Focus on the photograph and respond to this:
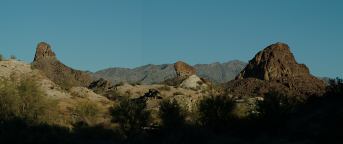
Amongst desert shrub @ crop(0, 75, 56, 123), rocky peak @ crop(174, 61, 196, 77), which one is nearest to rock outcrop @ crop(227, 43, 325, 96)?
rocky peak @ crop(174, 61, 196, 77)

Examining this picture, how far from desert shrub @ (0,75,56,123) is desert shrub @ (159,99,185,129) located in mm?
11116

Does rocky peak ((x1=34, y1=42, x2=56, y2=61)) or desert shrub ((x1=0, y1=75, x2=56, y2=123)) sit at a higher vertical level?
rocky peak ((x1=34, y1=42, x2=56, y2=61))

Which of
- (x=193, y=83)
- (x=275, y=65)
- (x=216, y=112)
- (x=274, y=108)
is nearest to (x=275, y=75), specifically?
(x=275, y=65)

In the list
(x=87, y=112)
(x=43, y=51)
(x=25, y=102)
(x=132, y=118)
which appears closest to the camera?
(x=132, y=118)

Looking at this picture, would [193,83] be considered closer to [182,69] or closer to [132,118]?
[182,69]

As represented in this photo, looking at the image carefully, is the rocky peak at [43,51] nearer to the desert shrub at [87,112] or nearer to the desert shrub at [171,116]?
the desert shrub at [87,112]

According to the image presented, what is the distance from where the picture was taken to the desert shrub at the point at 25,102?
1780 inches

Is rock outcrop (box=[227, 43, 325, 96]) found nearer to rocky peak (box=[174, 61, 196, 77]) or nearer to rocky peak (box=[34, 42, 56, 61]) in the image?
rocky peak (box=[174, 61, 196, 77])

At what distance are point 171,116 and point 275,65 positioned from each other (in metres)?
61.8

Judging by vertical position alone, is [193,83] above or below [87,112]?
above

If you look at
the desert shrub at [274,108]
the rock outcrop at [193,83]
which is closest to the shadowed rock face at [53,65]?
the rock outcrop at [193,83]

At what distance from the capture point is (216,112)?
36.8 meters

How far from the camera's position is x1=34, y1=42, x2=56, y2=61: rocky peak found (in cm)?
13062

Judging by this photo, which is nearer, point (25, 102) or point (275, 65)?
point (25, 102)
